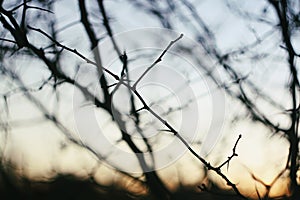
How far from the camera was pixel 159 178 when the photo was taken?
0.69m

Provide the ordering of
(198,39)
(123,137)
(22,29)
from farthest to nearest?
(198,39) < (123,137) < (22,29)

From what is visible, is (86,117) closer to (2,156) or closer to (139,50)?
(139,50)

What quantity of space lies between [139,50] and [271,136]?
32cm

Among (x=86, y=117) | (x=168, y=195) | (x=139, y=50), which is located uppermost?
(x=139, y=50)

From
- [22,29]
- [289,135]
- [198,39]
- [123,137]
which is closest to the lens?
[22,29]

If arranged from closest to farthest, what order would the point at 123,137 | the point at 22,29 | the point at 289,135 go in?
the point at 22,29 < the point at 123,137 < the point at 289,135

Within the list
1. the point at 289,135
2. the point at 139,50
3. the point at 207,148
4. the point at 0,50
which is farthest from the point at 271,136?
the point at 0,50

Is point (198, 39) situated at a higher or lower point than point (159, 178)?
higher

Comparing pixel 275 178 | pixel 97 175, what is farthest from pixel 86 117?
pixel 275 178

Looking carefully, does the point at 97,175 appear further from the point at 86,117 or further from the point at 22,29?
the point at 22,29

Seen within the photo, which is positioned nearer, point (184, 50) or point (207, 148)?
point (207, 148)

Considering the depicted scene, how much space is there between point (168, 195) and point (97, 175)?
233mm

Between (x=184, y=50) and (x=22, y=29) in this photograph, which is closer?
(x=22, y=29)

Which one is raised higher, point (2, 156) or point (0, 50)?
point (0, 50)
